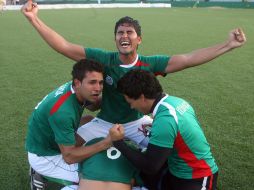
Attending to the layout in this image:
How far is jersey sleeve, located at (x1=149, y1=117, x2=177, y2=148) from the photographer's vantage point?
10.4 feet

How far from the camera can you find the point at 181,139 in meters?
3.30

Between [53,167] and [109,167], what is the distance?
0.67 meters

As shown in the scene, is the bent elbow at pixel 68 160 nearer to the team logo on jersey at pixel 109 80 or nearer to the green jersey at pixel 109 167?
the green jersey at pixel 109 167

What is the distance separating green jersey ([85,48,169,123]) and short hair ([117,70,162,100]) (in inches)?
41.9

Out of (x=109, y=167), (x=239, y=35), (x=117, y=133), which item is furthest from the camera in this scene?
(x=239, y=35)

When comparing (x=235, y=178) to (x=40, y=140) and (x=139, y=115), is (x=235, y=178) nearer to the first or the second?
(x=139, y=115)

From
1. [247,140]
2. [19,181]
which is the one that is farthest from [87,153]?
[247,140]

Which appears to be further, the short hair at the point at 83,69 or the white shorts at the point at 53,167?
the white shorts at the point at 53,167

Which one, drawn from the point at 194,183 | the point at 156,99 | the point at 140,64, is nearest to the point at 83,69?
the point at 156,99

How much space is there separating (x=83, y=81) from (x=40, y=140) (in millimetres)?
770

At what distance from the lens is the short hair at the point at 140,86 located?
334 centimetres

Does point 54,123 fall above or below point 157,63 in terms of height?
below

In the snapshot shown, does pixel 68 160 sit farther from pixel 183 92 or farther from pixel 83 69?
pixel 183 92

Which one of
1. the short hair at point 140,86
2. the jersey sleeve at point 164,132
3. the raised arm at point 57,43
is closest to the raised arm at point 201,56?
the raised arm at point 57,43
